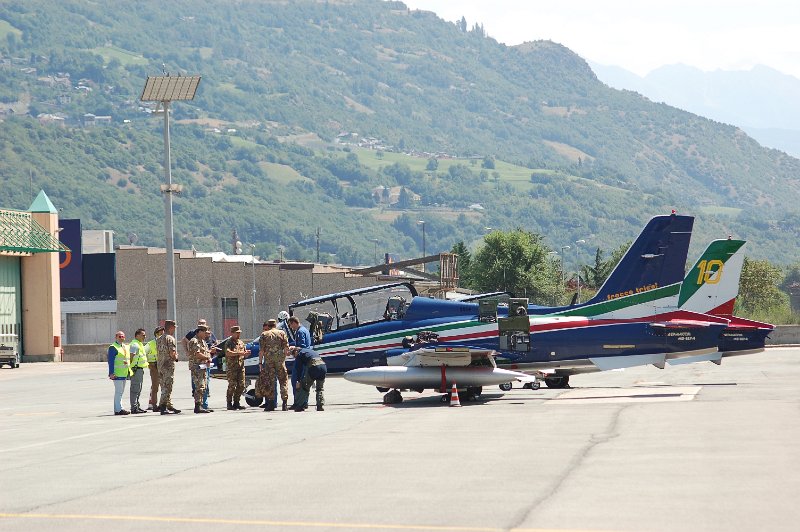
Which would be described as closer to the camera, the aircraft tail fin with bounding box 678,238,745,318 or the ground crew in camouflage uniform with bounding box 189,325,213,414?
the ground crew in camouflage uniform with bounding box 189,325,213,414

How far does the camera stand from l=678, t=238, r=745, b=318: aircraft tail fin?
28.5 metres

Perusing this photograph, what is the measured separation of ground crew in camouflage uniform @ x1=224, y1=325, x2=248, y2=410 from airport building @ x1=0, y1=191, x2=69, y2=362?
40.9 meters

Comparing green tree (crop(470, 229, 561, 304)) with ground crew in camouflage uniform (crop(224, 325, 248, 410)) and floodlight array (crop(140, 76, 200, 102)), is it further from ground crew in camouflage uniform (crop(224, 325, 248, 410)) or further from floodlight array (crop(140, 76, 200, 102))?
ground crew in camouflage uniform (crop(224, 325, 248, 410))

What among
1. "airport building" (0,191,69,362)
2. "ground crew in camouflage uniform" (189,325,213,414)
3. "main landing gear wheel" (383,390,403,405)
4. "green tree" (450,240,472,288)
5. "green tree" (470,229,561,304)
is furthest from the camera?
"green tree" (450,240,472,288)

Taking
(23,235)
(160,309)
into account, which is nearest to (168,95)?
(23,235)

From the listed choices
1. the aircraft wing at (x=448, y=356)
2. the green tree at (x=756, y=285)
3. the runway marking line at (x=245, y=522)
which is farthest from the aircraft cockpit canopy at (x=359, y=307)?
the green tree at (x=756, y=285)

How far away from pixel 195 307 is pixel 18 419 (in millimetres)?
54579

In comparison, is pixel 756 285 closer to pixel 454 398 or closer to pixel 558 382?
pixel 558 382

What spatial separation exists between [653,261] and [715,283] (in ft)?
11.2

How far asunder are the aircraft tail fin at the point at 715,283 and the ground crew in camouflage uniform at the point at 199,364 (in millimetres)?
11646

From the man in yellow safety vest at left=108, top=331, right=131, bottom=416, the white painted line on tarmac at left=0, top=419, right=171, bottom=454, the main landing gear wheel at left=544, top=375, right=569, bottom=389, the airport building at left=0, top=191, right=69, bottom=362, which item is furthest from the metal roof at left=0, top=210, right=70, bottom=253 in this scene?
the white painted line on tarmac at left=0, top=419, right=171, bottom=454

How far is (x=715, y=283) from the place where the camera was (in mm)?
28656

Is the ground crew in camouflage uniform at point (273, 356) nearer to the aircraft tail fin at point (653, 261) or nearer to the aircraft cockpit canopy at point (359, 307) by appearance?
the aircraft cockpit canopy at point (359, 307)

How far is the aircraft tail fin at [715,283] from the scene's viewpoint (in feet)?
93.6
